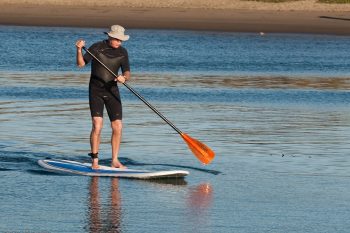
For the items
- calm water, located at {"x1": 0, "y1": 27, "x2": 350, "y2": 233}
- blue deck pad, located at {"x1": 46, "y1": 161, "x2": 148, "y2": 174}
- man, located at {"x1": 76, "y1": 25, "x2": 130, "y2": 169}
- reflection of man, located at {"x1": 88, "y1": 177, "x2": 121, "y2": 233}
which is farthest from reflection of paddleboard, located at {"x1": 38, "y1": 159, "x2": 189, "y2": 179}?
reflection of man, located at {"x1": 88, "y1": 177, "x2": 121, "y2": 233}

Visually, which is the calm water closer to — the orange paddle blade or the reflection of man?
the reflection of man

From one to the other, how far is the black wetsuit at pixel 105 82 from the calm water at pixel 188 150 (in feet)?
2.67

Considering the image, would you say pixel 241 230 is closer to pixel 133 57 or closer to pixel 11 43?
pixel 133 57

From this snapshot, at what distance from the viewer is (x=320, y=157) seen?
15.3 meters

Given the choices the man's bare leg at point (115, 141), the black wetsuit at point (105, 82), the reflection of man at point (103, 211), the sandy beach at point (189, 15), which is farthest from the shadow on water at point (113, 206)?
the sandy beach at point (189, 15)

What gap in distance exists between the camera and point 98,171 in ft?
46.0

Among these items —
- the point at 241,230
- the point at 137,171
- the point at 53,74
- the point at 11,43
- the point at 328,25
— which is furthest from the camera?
the point at 328,25

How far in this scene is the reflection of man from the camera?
1078 centimetres

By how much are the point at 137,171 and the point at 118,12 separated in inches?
1278

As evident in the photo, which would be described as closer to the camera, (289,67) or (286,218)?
(286,218)

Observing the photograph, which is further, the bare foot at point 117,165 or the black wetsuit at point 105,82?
the black wetsuit at point 105,82

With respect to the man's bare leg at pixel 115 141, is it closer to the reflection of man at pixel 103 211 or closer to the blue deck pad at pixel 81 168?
the blue deck pad at pixel 81 168

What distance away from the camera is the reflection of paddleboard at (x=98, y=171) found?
13719 millimetres

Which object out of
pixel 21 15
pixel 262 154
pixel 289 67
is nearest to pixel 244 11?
pixel 21 15
